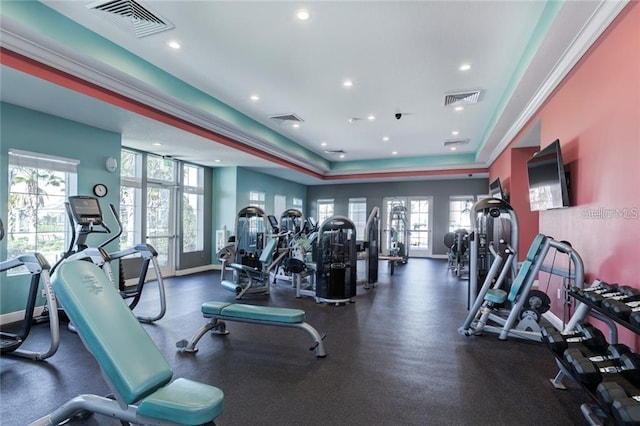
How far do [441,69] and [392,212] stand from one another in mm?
7160

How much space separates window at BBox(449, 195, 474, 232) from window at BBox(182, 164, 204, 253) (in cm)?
800

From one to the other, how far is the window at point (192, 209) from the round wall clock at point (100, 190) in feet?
8.45

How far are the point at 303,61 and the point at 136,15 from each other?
1.75 meters

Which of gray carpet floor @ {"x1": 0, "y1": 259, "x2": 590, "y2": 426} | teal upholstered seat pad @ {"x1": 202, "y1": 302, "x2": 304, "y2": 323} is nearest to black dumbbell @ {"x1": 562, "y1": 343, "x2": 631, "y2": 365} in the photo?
gray carpet floor @ {"x1": 0, "y1": 259, "x2": 590, "y2": 426}

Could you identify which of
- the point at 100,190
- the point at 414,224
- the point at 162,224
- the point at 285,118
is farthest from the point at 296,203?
the point at 100,190

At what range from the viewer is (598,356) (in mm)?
1908

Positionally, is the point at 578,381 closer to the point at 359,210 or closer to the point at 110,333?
the point at 110,333

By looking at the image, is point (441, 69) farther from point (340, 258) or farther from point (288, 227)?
point (288, 227)

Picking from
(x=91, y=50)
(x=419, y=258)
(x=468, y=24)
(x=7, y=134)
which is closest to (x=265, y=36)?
(x=91, y=50)

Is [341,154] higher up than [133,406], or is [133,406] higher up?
[341,154]

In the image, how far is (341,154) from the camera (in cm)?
969

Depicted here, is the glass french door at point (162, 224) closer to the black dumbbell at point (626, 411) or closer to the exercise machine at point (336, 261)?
the exercise machine at point (336, 261)

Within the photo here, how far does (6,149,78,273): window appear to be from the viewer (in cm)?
416

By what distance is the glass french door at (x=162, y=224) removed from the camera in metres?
6.91
